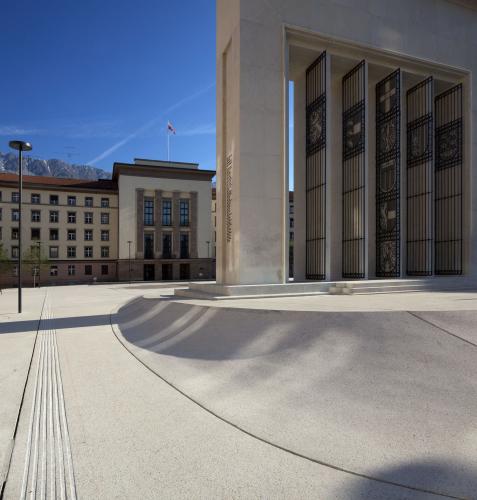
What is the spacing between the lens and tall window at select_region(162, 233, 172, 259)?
61194mm

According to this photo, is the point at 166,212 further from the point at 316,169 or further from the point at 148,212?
the point at 316,169

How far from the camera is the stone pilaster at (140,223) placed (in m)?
59.9

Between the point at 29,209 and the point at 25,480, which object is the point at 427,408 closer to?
the point at 25,480

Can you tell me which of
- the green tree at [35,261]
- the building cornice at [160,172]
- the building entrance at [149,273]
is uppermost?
the building cornice at [160,172]

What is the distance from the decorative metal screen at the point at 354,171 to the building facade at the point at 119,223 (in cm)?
4498

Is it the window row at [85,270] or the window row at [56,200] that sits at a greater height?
the window row at [56,200]

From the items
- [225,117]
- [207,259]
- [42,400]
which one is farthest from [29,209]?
[42,400]

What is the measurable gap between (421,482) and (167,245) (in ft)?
197

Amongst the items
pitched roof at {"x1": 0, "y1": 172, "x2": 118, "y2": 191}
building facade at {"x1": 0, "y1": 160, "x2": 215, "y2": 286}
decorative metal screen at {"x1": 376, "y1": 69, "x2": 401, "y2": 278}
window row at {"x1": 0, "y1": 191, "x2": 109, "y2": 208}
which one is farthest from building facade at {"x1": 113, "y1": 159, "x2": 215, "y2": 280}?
decorative metal screen at {"x1": 376, "y1": 69, "x2": 401, "y2": 278}

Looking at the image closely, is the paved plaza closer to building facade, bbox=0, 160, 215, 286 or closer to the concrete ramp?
the concrete ramp

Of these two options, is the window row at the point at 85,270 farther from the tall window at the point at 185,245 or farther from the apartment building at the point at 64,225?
the tall window at the point at 185,245

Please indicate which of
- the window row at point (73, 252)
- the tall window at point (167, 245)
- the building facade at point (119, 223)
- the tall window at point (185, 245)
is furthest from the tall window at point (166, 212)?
the window row at point (73, 252)

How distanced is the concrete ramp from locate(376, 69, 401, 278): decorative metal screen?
12263 millimetres

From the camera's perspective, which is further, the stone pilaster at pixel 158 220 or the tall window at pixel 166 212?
the tall window at pixel 166 212
